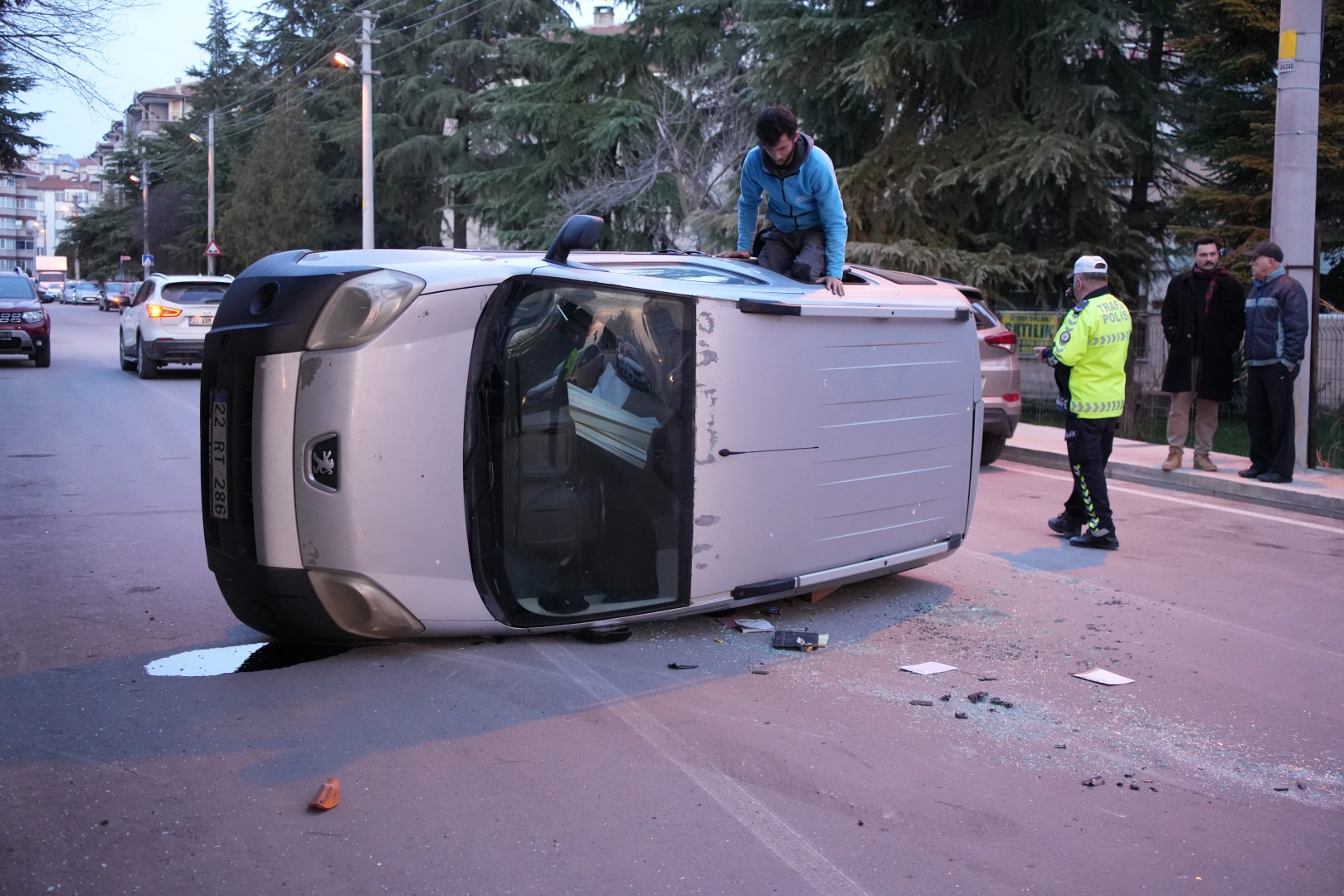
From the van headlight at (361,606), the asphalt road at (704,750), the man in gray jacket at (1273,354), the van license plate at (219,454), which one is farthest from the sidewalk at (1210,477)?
the van license plate at (219,454)

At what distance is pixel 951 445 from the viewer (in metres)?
6.36

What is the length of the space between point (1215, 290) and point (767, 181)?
544 centimetres

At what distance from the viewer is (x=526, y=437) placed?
4.80m

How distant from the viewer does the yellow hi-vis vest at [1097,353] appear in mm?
7508

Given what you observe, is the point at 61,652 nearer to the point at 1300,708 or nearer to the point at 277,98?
the point at 1300,708

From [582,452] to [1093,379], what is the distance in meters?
4.04

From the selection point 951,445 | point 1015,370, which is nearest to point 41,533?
point 951,445

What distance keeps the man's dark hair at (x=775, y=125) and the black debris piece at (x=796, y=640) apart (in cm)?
270

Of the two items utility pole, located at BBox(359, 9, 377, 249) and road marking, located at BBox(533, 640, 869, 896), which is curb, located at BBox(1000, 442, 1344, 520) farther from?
utility pole, located at BBox(359, 9, 377, 249)

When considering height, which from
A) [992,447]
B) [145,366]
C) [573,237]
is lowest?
[992,447]

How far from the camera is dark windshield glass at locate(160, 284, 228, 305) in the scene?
1916 cm

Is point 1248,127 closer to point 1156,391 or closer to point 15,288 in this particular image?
point 1156,391

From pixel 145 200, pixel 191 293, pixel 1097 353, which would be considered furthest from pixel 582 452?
pixel 145 200

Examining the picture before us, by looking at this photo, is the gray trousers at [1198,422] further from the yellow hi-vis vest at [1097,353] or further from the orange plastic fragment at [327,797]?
the orange plastic fragment at [327,797]
